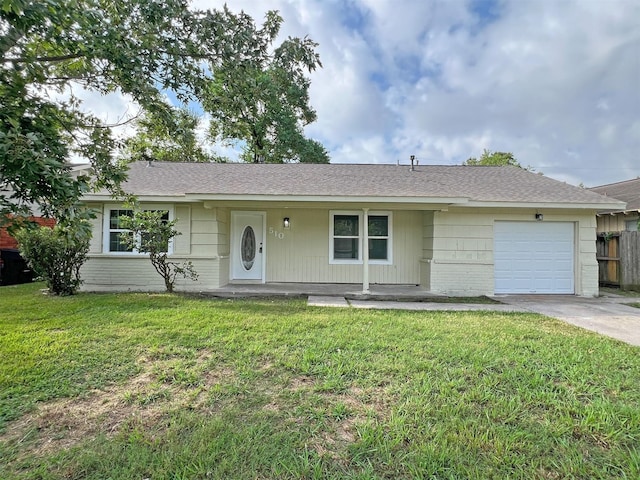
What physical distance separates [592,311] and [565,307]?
461mm

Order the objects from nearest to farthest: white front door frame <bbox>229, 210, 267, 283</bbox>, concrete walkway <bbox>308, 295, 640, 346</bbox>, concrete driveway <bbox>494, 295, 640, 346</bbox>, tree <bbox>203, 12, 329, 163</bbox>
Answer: tree <bbox>203, 12, 329, 163</bbox> → concrete driveway <bbox>494, 295, 640, 346</bbox> → concrete walkway <bbox>308, 295, 640, 346</bbox> → white front door frame <bbox>229, 210, 267, 283</bbox>

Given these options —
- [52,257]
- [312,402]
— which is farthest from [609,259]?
[52,257]

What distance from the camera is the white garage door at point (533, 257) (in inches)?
351

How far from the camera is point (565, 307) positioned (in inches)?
280

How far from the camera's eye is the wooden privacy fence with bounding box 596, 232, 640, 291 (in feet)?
31.9

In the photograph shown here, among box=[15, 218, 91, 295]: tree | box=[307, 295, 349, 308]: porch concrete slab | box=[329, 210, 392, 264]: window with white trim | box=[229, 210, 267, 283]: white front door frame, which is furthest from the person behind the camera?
box=[229, 210, 267, 283]: white front door frame

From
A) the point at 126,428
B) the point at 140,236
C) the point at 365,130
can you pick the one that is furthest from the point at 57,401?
the point at 365,130

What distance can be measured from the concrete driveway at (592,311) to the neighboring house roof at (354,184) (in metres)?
2.38

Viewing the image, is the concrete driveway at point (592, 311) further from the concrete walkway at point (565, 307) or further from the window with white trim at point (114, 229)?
the window with white trim at point (114, 229)

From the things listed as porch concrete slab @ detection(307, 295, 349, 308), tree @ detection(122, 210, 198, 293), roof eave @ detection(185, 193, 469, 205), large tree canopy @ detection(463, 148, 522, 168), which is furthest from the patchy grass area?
large tree canopy @ detection(463, 148, 522, 168)

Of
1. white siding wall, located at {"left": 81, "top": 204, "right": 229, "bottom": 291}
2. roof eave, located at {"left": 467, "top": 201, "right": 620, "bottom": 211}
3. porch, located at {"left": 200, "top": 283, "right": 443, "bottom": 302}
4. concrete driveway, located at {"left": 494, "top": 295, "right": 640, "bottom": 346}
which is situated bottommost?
concrete driveway, located at {"left": 494, "top": 295, "right": 640, "bottom": 346}

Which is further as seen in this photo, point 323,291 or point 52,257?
point 323,291

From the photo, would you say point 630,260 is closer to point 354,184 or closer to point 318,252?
point 354,184

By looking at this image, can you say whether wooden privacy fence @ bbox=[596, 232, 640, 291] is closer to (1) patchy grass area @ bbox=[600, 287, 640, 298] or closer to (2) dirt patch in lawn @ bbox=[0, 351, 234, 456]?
(1) patchy grass area @ bbox=[600, 287, 640, 298]
